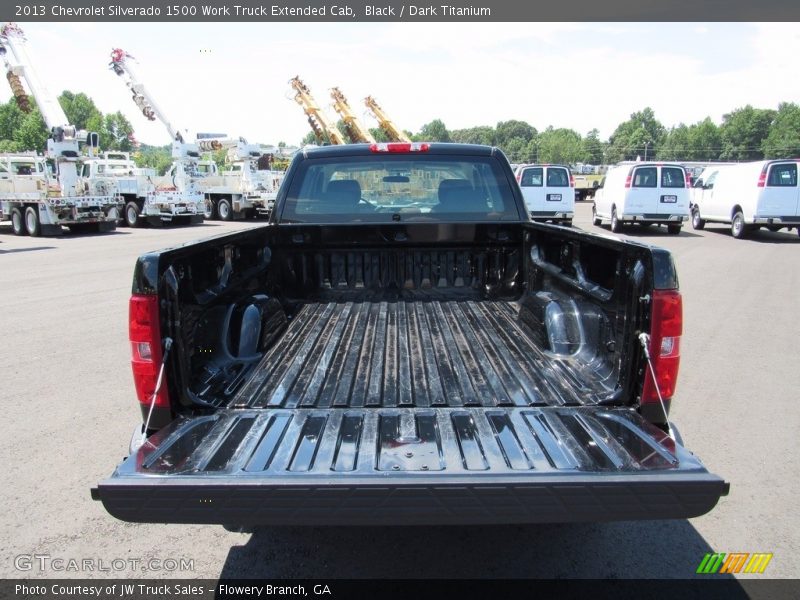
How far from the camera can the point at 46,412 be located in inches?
180

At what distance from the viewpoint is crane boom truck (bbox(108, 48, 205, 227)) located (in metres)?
23.2

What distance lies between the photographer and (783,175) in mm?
15977

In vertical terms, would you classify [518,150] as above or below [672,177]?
above

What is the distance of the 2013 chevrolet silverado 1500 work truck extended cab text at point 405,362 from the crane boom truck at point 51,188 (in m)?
18.8

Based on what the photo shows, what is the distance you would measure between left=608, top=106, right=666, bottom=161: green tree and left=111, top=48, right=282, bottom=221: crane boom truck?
105545 millimetres

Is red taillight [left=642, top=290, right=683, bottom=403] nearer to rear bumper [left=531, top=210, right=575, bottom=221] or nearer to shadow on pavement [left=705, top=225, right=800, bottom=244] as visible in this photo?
shadow on pavement [left=705, top=225, right=800, bottom=244]

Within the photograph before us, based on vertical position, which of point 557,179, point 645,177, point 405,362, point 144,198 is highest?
point 645,177

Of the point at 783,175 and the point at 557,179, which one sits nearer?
the point at 783,175

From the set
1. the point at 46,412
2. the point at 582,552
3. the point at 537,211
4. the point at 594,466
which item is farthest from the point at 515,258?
the point at 537,211

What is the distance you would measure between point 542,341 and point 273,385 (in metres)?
1.58

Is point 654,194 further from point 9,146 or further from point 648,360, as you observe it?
point 9,146

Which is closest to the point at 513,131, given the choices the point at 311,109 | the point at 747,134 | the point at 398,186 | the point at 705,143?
the point at 705,143

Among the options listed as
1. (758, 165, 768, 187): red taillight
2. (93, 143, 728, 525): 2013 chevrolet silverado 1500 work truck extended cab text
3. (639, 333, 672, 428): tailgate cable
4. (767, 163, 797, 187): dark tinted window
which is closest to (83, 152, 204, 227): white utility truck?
(758, 165, 768, 187): red taillight

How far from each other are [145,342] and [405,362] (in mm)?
1396
